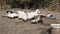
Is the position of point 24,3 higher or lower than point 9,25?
higher

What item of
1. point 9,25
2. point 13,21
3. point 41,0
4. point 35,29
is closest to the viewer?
point 35,29

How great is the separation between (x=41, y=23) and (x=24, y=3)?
102 inches

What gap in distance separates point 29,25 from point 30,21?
1.28ft

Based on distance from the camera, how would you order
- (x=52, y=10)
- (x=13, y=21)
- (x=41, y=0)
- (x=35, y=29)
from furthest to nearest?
(x=41, y=0) < (x=52, y=10) < (x=13, y=21) < (x=35, y=29)

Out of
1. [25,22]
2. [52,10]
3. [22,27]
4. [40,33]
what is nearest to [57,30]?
[40,33]

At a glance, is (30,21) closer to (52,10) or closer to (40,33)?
(40,33)

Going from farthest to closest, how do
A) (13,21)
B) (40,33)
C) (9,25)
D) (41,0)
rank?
(41,0) < (13,21) < (9,25) < (40,33)

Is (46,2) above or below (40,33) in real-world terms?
above

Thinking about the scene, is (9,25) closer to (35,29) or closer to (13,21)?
(13,21)

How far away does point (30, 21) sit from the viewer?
5465 mm

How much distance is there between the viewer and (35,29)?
4.75 meters

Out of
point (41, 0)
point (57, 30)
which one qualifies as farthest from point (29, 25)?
point (41, 0)

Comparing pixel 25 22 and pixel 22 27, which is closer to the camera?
pixel 22 27

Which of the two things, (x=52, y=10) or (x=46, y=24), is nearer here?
(x=46, y=24)
